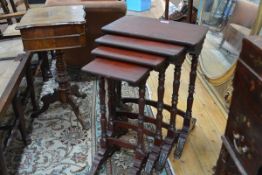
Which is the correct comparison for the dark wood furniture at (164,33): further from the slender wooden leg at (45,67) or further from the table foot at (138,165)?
the slender wooden leg at (45,67)

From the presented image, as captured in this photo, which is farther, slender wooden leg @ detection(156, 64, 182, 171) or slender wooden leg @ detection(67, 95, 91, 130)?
slender wooden leg @ detection(67, 95, 91, 130)

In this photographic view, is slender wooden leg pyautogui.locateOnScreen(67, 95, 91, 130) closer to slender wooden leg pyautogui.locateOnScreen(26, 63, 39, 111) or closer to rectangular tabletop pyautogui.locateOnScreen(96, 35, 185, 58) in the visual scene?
slender wooden leg pyautogui.locateOnScreen(26, 63, 39, 111)

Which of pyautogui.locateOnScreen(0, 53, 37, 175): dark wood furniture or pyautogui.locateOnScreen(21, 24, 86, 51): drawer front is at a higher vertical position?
pyautogui.locateOnScreen(21, 24, 86, 51): drawer front

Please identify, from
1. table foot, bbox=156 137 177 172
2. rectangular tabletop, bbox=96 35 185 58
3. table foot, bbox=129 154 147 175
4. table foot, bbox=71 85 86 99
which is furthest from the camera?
table foot, bbox=71 85 86 99

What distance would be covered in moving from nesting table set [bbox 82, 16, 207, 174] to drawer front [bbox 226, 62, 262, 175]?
0.43 meters

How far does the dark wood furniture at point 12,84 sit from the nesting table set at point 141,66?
584mm

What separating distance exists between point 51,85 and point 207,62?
5.47ft

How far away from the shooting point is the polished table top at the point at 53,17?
199 centimetres

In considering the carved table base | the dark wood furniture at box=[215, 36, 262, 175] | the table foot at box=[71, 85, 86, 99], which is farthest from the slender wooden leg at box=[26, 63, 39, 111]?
the dark wood furniture at box=[215, 36, 262, 175]

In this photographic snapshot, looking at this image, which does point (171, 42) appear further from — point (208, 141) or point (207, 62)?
point (207, 62)

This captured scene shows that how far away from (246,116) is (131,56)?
681 millimetres

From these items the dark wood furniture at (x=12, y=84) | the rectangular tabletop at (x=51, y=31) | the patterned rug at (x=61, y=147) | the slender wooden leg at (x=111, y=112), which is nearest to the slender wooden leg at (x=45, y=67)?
the patterned rug at (x=61, y=147)

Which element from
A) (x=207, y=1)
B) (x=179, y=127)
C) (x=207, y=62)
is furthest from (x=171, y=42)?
(x=207, y=1)

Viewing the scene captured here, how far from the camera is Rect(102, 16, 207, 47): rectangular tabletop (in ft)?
5.60
